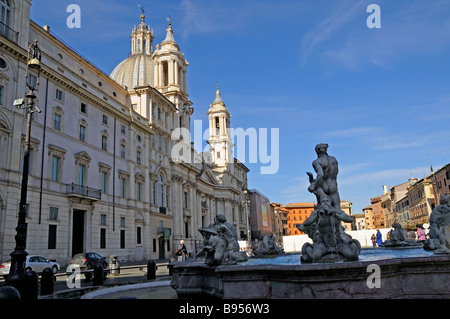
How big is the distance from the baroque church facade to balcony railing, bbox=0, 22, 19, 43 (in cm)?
9

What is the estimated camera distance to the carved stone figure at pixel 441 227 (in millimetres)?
7684

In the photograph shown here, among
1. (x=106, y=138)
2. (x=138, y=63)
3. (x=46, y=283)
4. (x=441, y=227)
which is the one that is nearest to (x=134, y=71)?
(x=138, y=63)

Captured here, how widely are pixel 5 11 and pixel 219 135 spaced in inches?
2288

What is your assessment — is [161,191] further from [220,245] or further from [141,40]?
[220,245]

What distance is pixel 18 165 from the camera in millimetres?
23453

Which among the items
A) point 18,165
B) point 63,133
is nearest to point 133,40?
point 63,133

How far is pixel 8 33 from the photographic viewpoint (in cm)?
2409

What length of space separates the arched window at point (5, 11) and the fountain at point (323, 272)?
77.0 feet

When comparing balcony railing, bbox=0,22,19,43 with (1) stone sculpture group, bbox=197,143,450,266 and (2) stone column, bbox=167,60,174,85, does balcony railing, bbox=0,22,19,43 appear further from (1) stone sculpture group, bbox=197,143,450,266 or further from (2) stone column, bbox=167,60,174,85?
(2) stone column, bbox=167,60,174,85

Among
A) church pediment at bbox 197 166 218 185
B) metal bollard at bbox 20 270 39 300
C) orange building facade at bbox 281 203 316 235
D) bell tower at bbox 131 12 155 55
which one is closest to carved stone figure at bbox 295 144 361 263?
metal bollard at bbox 20 270 39 300

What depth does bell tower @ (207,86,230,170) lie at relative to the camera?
79250mm

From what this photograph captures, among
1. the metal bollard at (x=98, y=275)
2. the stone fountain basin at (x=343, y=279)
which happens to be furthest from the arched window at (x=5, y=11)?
the stone fountain basin at (x=343, y=279)
